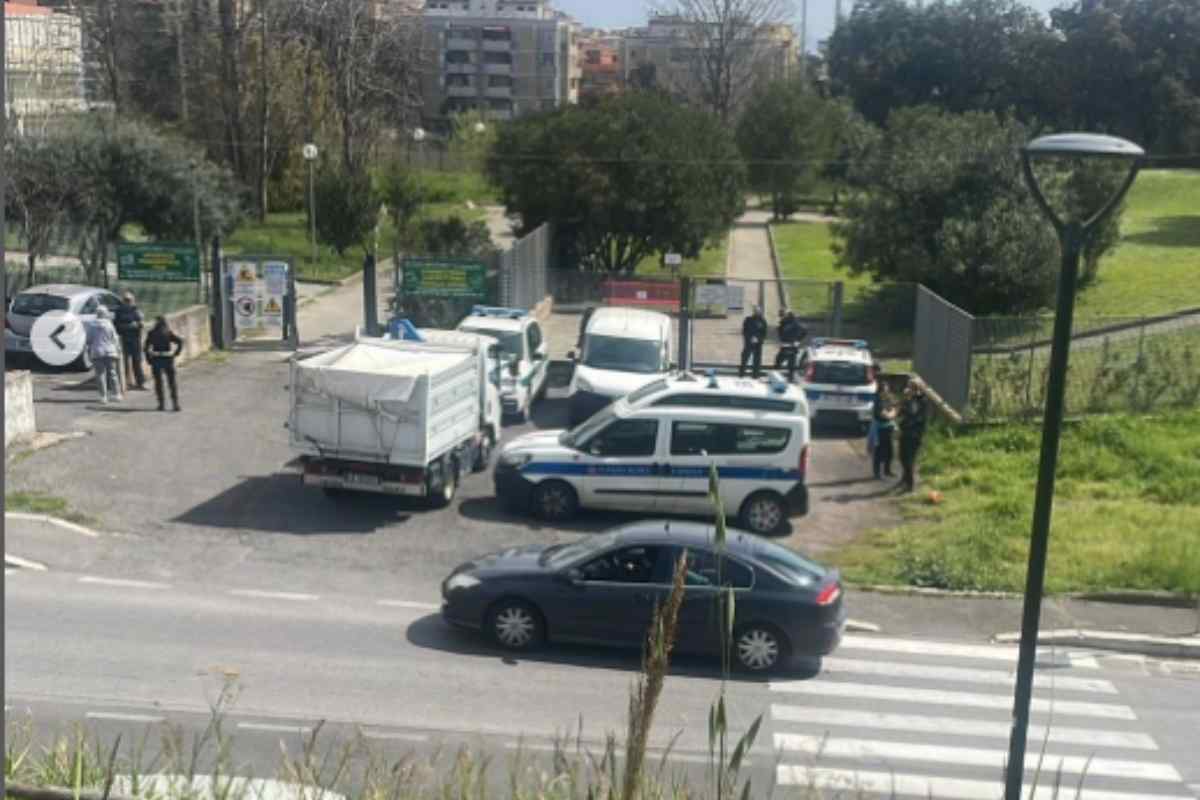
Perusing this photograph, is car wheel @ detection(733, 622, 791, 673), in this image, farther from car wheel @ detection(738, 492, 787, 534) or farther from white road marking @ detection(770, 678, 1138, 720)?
car wheel @ detection(738, 492, 787, 534)

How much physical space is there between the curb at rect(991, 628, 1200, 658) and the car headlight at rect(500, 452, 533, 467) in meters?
6.08

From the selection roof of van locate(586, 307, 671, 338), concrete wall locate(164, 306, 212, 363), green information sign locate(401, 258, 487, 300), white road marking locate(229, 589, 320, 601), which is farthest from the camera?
green information sign locate(401, 258, 487, 300)

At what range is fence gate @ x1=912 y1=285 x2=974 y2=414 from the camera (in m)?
23.8

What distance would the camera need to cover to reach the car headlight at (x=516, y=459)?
18609mm

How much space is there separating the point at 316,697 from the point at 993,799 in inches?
206

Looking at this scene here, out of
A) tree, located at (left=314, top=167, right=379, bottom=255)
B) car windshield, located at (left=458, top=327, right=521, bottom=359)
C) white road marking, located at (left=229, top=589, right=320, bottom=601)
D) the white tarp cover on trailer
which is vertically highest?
tree, located at (left=314, top=167, right=379, bottom=255)

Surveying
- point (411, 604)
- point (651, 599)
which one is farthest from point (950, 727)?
point (411, 604)

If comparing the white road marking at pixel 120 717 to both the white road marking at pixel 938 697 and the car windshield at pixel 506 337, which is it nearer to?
the white road marking at pixel 938 697

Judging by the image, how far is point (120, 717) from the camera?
37.4 feet

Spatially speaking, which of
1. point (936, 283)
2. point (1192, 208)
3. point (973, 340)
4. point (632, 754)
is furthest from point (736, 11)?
point (632, 754)

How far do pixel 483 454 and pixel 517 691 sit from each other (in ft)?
28.0

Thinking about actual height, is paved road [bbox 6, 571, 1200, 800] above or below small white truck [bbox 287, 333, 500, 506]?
below

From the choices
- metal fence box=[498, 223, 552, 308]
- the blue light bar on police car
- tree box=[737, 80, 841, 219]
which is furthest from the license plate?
tree box=[737, 80, 841, 219]

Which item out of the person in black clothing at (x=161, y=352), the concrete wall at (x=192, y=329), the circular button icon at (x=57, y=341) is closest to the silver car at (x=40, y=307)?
the circular button icon at (x=57, y=341)
